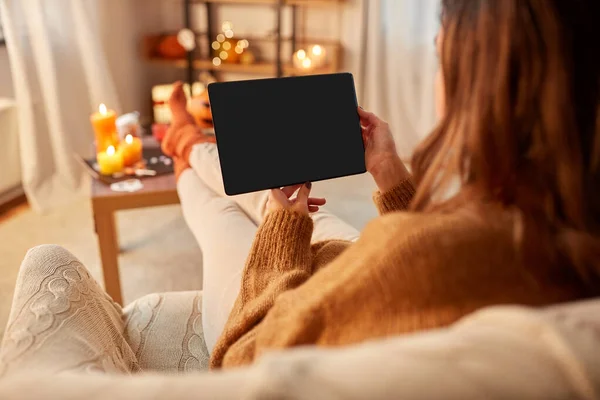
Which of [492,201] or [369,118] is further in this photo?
[369,118]

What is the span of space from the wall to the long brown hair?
2234 millimetres

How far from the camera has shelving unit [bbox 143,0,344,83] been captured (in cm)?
282

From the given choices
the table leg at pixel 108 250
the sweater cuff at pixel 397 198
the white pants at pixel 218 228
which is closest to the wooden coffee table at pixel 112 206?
the table leg at pixel 108 250

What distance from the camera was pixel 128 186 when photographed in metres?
1.50

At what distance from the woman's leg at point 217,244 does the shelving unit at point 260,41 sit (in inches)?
64.2

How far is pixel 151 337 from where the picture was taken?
89 centimetres

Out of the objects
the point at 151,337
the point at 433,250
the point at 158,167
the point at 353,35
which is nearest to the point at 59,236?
the point at 158,167

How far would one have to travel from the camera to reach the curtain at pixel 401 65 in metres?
2.75

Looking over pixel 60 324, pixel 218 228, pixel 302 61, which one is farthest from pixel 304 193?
pixel 302 61

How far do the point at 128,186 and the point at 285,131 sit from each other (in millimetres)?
767

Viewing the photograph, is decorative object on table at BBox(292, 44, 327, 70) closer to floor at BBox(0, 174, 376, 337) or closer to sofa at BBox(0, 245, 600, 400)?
floor at BBox(0, 174, 376, 337)

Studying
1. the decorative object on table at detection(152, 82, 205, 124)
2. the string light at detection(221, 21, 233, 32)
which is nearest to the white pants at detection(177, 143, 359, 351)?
the decorative object on table at detection(152, 82, 205, 124)

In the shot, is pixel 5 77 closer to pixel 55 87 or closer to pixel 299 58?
pixel 55 87

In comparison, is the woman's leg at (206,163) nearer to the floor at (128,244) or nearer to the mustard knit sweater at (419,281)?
the floor at (128,244)
